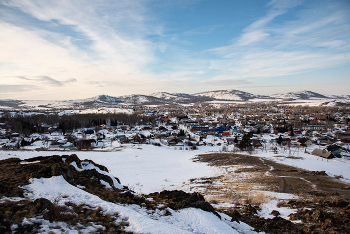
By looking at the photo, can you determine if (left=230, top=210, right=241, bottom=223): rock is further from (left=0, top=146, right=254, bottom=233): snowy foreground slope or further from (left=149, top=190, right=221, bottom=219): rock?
(left=149, top=190, right=221, bottom=219): rock

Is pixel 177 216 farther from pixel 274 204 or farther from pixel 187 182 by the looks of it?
pixel 187 182

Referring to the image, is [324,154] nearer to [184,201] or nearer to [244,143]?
[244,143]

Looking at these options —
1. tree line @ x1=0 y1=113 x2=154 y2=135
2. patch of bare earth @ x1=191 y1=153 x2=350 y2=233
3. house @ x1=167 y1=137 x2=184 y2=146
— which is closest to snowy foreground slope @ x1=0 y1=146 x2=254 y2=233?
patch of bare earth @ x1=191 y1=153 x2=350 y2=233

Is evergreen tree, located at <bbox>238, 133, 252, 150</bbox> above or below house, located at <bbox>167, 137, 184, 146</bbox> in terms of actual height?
above

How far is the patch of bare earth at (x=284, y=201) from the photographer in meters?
5.63

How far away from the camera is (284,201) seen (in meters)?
8.42

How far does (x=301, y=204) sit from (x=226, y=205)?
316 cm

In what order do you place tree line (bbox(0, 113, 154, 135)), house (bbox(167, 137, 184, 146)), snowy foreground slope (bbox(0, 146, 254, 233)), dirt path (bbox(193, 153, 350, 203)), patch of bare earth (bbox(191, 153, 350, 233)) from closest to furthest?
1. snowy foreground slope (bbox(0, 146, 254, 233))
2. patch of bare earth (bbox(191, 153, 350, 233))
3. dirt path (bbox(193, 153, 350, 203))
4. house (bbox(167, 137, 184, 146))
5. tree line (bbox(0, 113, 154, 135))

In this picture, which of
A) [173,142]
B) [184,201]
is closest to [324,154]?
[173,142]

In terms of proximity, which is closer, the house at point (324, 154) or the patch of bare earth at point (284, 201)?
the patch of bare earth at point (284, 201)

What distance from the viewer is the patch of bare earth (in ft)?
18.5

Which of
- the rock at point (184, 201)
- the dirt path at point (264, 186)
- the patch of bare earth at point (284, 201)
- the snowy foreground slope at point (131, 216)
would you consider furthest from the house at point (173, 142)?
the snowy foreground slope at point (131, 216)

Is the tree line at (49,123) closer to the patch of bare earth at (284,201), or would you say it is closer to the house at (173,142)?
the house at (173,142)

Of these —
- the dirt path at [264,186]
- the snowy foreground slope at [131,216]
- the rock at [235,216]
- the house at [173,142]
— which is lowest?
the house at [173,142]
